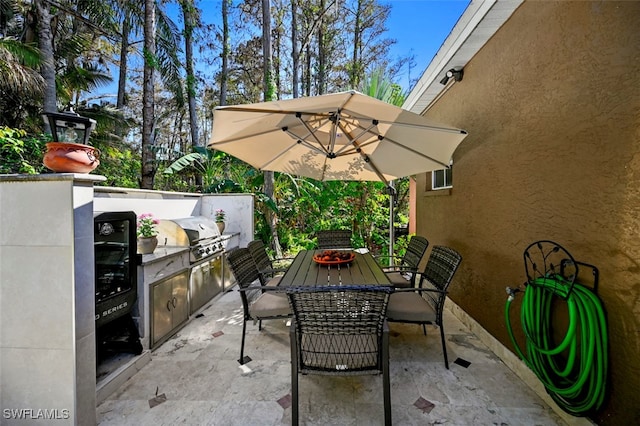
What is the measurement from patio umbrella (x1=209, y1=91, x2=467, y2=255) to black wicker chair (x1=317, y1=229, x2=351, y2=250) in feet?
3.68

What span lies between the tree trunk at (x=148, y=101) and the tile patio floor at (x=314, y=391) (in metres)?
4.56

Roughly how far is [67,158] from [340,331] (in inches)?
84.8

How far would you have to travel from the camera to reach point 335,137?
2898 millimetres

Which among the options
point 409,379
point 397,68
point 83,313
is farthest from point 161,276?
point 397,68

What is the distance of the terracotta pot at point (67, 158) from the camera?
5.60 ft

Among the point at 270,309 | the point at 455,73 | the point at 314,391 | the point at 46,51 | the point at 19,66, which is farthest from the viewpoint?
the point at 46,51

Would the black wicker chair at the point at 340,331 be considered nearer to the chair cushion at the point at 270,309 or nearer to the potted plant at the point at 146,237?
the chair cushion at the point at 270,309

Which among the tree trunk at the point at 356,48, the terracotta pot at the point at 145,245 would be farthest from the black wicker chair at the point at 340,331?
the tree trunk at the point at 356,48

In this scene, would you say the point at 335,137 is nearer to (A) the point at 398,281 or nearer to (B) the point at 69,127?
(A) the point at 398,281

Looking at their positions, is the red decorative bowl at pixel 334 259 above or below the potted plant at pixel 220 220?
below

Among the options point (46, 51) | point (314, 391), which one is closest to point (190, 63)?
point (46, 51)

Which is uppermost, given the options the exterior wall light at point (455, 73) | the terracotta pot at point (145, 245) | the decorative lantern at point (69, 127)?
the exterior wall light at point (455, 73)

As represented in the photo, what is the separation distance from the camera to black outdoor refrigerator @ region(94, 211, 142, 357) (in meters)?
2.16

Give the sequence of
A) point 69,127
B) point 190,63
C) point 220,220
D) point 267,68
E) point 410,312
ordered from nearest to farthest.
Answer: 1. point 69,127
2. point 410,312
3. point 220,220
4. point 267,68
5. point 190,63
